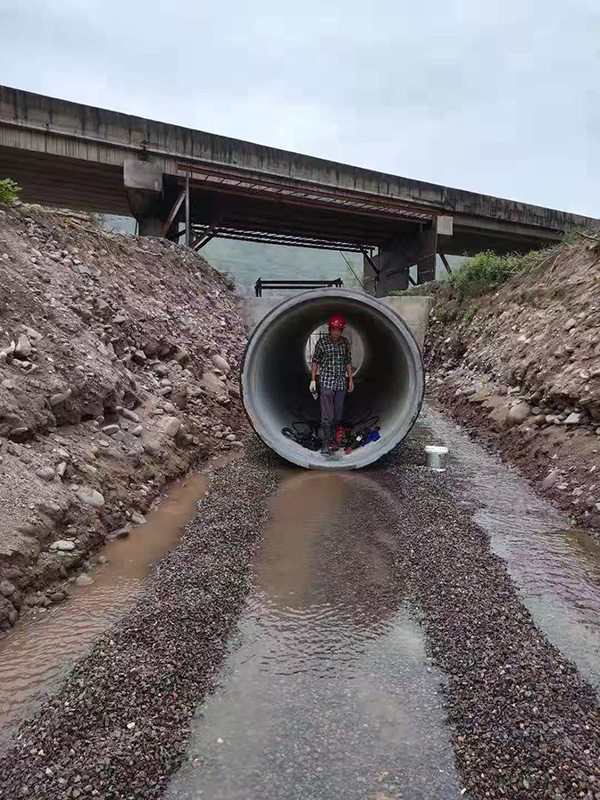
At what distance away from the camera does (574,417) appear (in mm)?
5723

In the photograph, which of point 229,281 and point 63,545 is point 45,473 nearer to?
point 63,545

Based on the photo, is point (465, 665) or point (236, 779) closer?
point (236, 779)

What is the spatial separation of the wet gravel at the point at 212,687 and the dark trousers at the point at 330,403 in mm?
3242

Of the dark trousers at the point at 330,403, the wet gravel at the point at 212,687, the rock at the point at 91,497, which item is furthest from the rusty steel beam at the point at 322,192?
the wet gravel at the point at 212,687

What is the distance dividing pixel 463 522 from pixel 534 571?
2.70ft

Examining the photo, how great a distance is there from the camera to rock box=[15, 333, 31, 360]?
4590 mm

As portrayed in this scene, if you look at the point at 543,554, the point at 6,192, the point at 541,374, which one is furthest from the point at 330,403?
the point at 6,192

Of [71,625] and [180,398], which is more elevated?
[180,398]

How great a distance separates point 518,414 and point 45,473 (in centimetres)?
540

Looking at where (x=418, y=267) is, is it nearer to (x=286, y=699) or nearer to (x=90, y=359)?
(x=90, y=359)

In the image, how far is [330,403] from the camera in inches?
277

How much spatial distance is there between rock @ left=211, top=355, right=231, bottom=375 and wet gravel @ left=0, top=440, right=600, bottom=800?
4700mm

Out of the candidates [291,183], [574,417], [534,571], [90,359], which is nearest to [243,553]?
[534,571]

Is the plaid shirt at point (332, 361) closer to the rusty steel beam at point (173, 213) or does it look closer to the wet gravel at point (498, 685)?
the wet gravel at point (498, 685)
